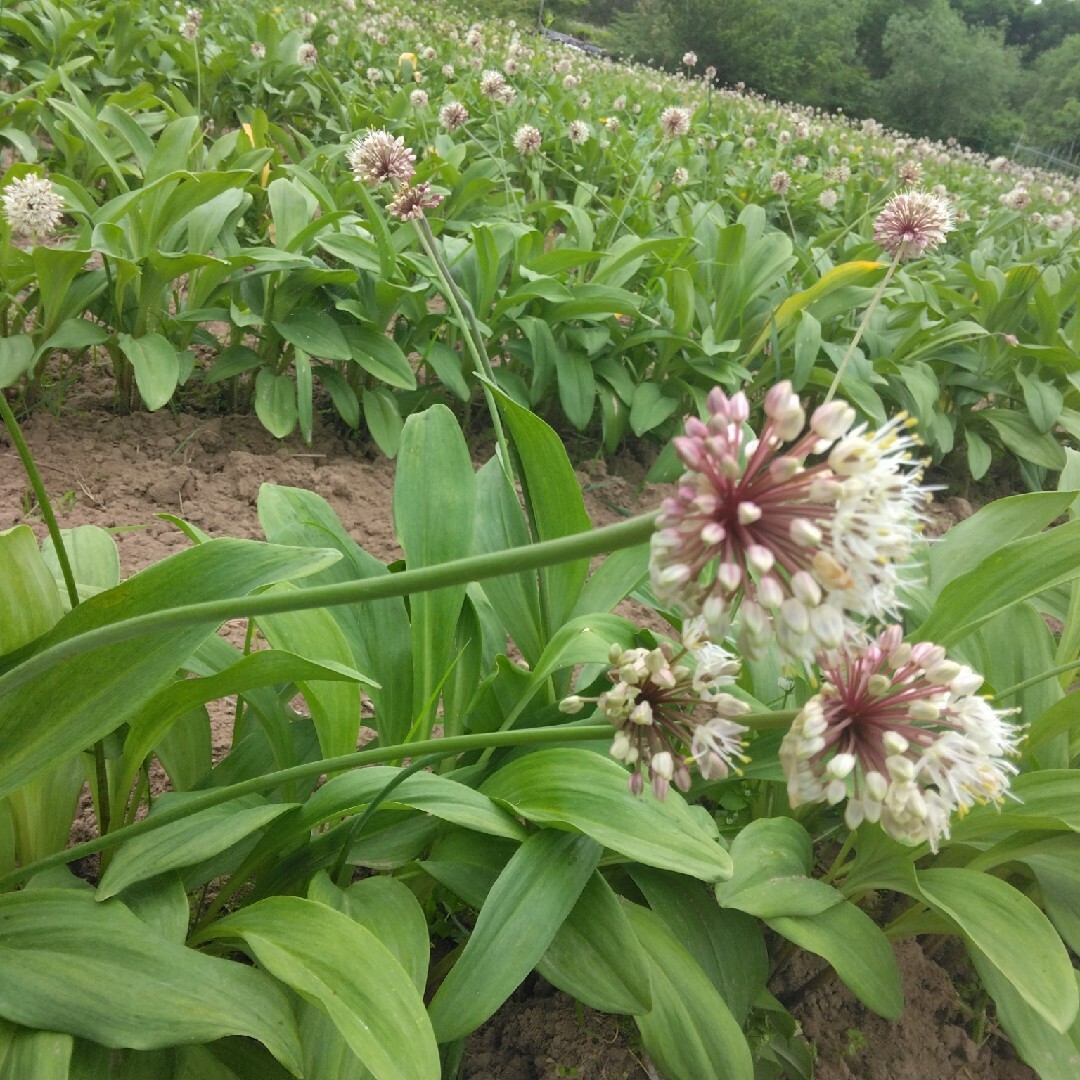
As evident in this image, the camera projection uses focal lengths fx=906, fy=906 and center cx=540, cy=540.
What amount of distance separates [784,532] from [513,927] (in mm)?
804

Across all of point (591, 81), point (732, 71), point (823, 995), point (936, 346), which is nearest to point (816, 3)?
point (732, 71)

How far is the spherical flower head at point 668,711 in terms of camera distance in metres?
0.93

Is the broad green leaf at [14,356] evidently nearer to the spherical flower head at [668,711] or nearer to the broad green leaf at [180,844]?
the broad green leaf at [180,844]

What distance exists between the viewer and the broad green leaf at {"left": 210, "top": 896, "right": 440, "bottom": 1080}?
1.06m

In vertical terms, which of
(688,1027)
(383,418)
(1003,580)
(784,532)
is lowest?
(383,418)

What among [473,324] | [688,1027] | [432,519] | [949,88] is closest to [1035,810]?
[688,1027]

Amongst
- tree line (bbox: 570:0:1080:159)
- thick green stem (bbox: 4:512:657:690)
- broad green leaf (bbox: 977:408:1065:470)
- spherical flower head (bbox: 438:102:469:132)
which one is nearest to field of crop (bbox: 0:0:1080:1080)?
thick green stem (bbox: 4:512:657:690)

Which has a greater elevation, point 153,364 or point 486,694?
point 486,694

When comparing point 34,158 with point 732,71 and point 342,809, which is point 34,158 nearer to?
point 342,809

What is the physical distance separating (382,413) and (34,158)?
224cm

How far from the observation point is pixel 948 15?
4472cm

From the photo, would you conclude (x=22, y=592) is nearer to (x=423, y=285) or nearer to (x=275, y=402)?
(x=275, y=402)

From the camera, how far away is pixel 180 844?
1305 mm

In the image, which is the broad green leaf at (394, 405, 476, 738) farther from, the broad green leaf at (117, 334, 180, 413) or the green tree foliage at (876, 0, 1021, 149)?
the green tree foliage at (876, 0, 1021, 149)
